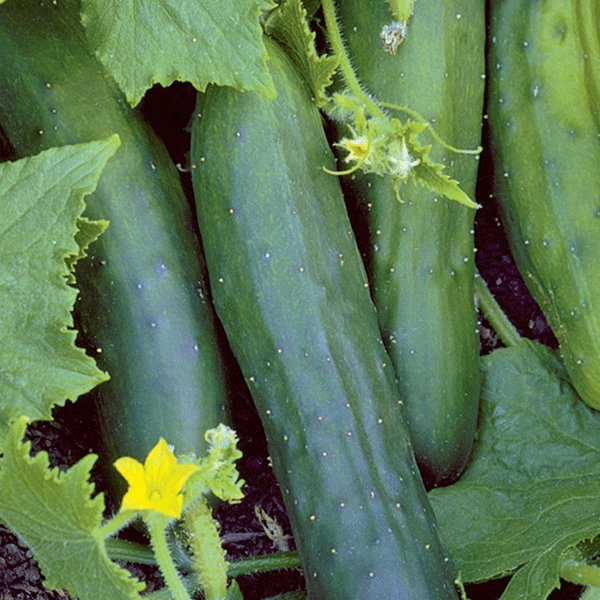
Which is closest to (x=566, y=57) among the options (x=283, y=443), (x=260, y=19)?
(x=260, y=19)

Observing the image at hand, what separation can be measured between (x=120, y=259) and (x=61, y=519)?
431mm

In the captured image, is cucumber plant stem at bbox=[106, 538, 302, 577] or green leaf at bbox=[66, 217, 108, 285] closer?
green leaf at bbox=[66, 217, 108, 285]

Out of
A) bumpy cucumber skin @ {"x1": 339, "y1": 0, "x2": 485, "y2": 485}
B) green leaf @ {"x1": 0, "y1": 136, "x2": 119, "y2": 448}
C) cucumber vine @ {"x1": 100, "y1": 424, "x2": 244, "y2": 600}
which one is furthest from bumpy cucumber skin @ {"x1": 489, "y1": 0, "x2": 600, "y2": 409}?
green leaf @ {"x1": 0, "y1": 136, "x2": 119, "y2": 448}

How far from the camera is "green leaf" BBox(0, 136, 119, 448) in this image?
142 centimetres

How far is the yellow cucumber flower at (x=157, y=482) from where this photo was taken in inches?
52.4

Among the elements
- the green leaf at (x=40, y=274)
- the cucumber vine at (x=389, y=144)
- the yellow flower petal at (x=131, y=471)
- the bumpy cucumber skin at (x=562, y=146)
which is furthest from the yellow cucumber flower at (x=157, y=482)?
the bumpy cucumber skin at (x=562, y=146)

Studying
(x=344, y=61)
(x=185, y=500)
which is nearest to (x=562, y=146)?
(x=344, y=61)

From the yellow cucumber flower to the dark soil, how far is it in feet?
1.09

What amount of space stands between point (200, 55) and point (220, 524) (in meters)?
0.75

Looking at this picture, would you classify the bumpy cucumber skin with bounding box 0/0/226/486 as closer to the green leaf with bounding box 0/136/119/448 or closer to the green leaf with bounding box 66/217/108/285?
the green leaf with bounding box 66/217/108/285

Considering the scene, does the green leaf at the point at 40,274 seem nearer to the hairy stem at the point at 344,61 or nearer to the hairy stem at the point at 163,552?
the hairy stem at the point at 163,552

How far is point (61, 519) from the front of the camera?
1.33m

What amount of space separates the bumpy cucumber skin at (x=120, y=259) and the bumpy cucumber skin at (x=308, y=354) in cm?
7

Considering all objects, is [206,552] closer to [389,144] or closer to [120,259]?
[120,259]
